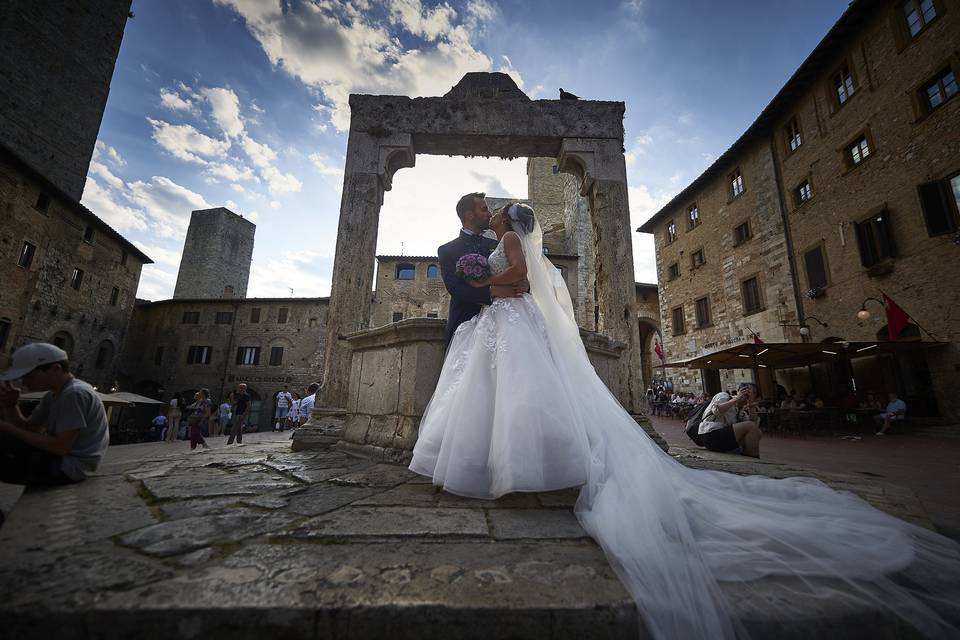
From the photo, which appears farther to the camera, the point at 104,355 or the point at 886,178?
the point at 104,355

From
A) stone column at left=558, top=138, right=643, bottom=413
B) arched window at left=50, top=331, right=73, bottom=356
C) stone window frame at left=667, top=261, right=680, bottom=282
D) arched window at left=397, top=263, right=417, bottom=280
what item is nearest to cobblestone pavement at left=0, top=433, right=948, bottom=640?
stone column at left=558, top=138, right=643, bottom=413

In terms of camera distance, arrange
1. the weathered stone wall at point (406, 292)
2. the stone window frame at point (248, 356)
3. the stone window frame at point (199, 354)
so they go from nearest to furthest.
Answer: the weathered stone wall at point (406, 292), the stone window frame at point (248, 356), the stone window frame at point (199, 354)

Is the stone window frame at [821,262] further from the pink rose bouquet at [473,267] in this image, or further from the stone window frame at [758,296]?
the pink rose bouquet at [473,267]

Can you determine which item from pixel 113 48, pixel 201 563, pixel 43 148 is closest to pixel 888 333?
pixel 201 563

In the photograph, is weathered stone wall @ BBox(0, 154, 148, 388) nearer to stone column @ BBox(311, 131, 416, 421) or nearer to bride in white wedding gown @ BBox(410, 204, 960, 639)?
stone column @ BBox(311, 131, 416, 421)

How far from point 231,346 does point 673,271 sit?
90.8ft

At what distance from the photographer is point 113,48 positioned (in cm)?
1895

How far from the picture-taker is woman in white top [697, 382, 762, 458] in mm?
5102

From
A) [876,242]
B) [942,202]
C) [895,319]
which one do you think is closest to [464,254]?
[895,319]

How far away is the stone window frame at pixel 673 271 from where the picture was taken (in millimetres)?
19817

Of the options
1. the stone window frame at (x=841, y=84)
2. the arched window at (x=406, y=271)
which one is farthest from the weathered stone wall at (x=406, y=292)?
the stone window frame at (x=841, y=84)

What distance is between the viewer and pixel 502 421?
2.29 metres

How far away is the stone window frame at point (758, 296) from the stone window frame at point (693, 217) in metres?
4.13

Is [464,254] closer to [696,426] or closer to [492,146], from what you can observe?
[492,146]
